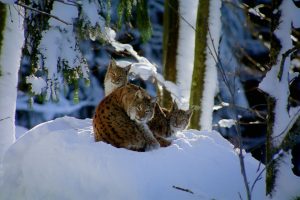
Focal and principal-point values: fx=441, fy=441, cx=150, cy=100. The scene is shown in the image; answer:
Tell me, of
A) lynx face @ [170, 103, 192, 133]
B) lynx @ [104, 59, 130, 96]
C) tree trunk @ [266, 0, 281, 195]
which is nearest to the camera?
tree trunk @ [266, 0, 281, 195]

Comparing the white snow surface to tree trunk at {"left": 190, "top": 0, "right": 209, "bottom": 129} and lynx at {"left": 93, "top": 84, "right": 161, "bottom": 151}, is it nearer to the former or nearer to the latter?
lynx at {"left": 93, "top": 84, "right": 161, "bottom": 151}

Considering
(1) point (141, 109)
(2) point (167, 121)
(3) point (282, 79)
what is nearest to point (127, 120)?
(1) point (141, 109)

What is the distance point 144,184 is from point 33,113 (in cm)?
729

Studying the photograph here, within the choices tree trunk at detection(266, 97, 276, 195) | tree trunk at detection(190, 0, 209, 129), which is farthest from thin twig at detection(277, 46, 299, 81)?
tree trunk at detection(190, 0, 209, 129)

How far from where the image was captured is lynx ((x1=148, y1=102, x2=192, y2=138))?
4871 mm

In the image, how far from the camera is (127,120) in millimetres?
4375

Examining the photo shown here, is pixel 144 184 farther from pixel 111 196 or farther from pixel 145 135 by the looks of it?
pixel 145 135

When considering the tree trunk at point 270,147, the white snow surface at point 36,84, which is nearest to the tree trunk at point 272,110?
the tree trunk at point 270,147

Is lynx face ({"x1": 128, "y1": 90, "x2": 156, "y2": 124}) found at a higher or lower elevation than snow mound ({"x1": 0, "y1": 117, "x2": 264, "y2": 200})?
higher

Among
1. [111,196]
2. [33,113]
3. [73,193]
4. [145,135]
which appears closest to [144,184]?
[111,196]

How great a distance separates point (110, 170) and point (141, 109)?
→ 3.51 ft

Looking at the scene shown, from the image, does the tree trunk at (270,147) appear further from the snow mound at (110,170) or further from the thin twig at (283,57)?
the snow mound at (110,170)

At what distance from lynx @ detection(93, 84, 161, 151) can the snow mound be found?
0.56 ft

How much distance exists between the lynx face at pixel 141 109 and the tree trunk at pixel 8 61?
1.26 metres
